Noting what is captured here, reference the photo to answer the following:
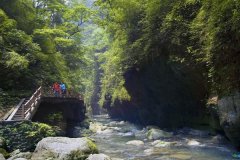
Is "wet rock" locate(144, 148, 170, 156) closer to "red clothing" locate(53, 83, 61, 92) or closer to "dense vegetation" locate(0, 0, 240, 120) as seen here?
"dense vegetation" locate(0, 0, 240, 120)

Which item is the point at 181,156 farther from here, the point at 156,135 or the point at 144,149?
the point at 156,135

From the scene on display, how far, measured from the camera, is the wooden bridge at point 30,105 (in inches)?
575

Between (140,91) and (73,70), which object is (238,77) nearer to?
(140,91)

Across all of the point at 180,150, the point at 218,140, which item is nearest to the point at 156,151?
the point at 180,150

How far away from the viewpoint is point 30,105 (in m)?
16.1

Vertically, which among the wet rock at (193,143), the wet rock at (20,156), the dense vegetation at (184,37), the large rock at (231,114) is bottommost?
the wet rock at (193,143)

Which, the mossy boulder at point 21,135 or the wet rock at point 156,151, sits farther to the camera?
the wet rock at point 156,151

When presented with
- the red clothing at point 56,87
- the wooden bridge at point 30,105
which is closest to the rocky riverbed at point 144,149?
the wooden bridge at point 30,105

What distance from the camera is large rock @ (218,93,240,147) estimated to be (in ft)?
42.7

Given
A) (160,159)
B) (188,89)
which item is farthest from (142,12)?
(160,159)

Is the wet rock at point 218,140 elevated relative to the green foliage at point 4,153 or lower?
lower

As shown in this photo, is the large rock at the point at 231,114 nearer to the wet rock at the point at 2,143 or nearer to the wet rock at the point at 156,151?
the wet rock at the point at 156,151

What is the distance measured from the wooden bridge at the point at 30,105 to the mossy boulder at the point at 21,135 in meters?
0.86

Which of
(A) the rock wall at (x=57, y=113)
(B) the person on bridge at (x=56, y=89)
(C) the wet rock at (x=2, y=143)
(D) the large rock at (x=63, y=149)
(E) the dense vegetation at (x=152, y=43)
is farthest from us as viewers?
(B) the person on bridge at (x=56, y=89)
